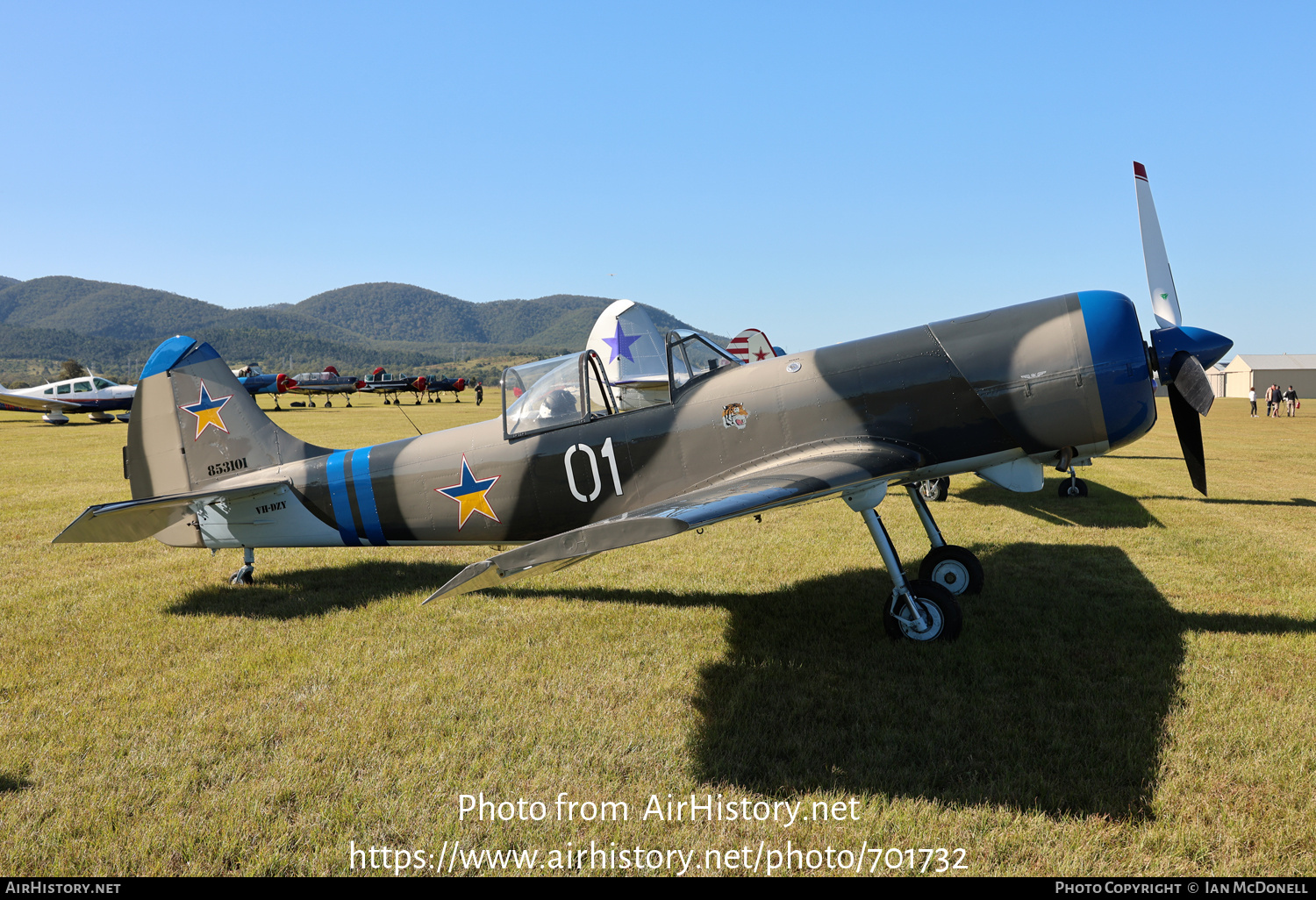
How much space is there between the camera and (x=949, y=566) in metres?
6.23

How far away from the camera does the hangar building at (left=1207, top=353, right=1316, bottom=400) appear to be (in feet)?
188

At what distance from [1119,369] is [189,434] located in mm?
8210

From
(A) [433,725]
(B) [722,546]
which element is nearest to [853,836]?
(A) [433,725]

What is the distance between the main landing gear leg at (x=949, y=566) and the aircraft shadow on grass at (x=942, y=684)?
23 centimetres

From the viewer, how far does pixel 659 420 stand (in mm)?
5609

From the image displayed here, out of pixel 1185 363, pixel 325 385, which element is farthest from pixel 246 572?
pixel 325 385

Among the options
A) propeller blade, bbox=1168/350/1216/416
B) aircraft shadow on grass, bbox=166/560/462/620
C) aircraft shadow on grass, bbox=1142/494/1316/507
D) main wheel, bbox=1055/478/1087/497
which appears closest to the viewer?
propeller blade, bbox=1168/350/1216/416

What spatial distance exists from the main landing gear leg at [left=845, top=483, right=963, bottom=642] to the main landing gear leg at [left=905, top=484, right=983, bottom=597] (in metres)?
1.11

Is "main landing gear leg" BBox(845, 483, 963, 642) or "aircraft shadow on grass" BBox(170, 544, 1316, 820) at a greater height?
"main landing gear leg" BBox(845, 483, 963, 642)

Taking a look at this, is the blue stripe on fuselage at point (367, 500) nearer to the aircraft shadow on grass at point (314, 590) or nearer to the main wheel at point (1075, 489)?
the aircraft shadow on grass at point (314, 590)

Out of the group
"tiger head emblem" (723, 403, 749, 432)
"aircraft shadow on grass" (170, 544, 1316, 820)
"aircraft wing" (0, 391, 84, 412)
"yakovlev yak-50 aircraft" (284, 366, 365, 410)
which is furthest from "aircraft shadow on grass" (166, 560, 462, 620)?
"yakovlev yak-50 aircraft" (284, 366, 365, 410)

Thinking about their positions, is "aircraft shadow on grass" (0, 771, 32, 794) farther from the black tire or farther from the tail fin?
the black tire

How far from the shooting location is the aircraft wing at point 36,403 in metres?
32.8

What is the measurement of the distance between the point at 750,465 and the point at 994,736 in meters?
2.46
